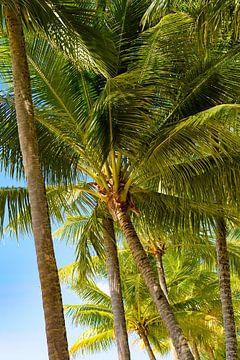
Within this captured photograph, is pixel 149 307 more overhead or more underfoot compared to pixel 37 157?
more overhead

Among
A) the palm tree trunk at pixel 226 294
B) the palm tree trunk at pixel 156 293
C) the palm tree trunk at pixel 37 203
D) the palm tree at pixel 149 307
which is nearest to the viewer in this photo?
the palm tree trunk at pixel 37 203

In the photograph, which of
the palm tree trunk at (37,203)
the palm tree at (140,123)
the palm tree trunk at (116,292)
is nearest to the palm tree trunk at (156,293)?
the palm tree at (140,123)

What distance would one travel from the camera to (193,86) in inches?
344

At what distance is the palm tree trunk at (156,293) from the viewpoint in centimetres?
789

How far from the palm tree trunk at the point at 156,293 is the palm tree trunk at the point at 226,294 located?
1768 millimetres

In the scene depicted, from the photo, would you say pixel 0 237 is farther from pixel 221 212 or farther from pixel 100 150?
pixel 221 212

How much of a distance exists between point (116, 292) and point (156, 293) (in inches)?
78.2

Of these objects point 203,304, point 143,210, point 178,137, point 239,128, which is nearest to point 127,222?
point 143,210

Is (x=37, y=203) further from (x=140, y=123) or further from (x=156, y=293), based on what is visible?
(x=156, y=293)

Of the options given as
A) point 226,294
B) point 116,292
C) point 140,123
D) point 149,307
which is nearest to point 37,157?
point 140,123

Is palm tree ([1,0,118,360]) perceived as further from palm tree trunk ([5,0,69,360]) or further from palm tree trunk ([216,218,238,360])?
palm tree trunk ([216,218,238,360])

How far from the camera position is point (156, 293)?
8.49 meters

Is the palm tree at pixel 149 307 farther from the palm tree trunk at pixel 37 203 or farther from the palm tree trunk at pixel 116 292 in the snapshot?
the palm tree trunk at pixel 37 203

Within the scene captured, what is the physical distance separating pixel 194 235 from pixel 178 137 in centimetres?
259
